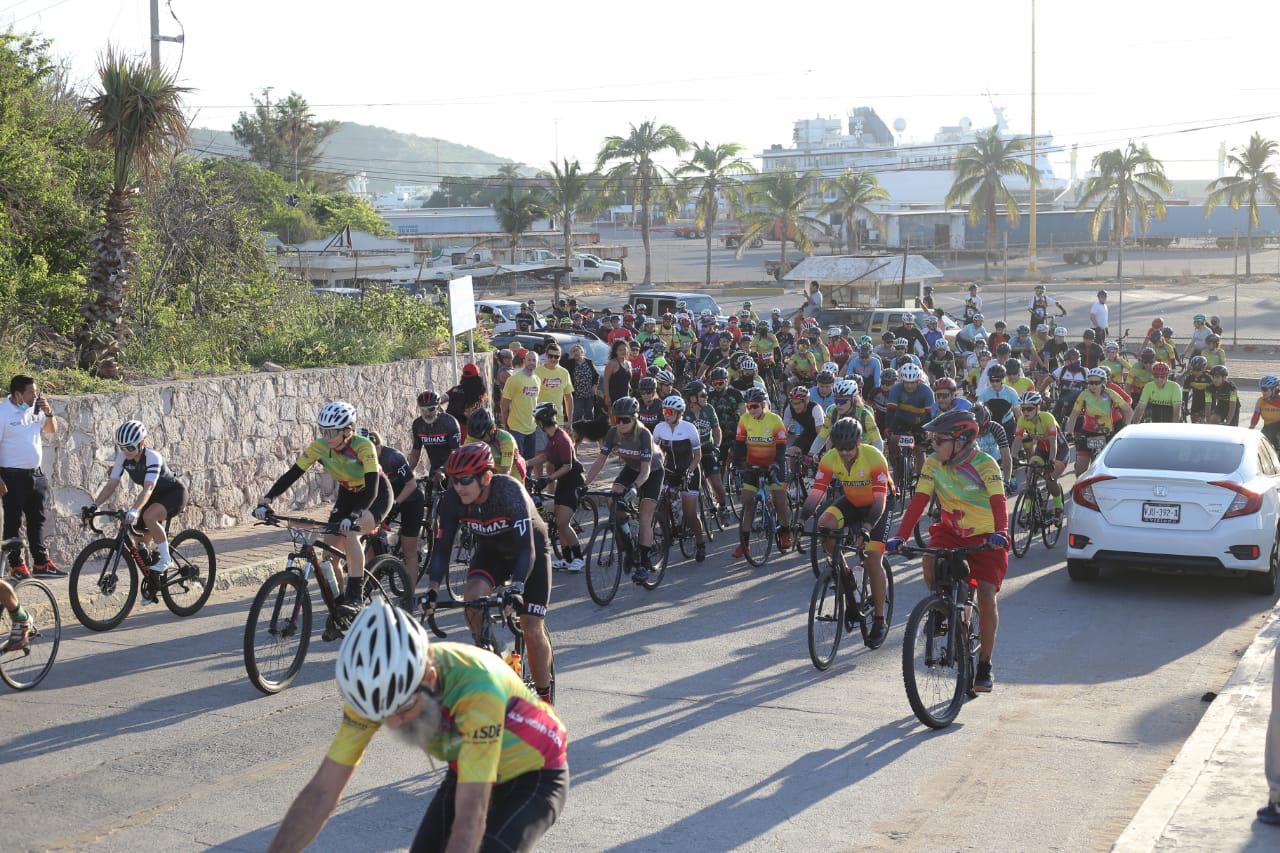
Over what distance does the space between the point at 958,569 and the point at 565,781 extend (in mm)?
4854

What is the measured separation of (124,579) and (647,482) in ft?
15.1

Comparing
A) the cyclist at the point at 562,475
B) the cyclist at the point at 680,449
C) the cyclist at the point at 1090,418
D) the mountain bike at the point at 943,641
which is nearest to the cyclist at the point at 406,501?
the cyclist at the point at 562,475

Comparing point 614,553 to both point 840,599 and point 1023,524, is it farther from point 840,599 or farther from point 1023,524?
point 1023,524

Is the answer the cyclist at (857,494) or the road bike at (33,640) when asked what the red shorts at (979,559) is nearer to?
the cyclist at (857,494)

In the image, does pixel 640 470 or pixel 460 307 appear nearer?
pixel 640 470

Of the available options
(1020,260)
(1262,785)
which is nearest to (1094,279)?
(1020,260)

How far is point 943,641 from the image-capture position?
8.53 meters

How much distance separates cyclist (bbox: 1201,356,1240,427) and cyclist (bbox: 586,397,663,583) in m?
10.5

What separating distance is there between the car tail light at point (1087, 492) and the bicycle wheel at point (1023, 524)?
1776 mm

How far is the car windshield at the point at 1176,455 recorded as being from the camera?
41.5 feet

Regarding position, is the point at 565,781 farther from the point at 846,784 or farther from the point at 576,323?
the point at 576,323

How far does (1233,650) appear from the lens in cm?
1055

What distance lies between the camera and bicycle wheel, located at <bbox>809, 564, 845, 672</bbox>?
9.73 m

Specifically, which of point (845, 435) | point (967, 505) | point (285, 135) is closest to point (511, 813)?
point (967, 505)
